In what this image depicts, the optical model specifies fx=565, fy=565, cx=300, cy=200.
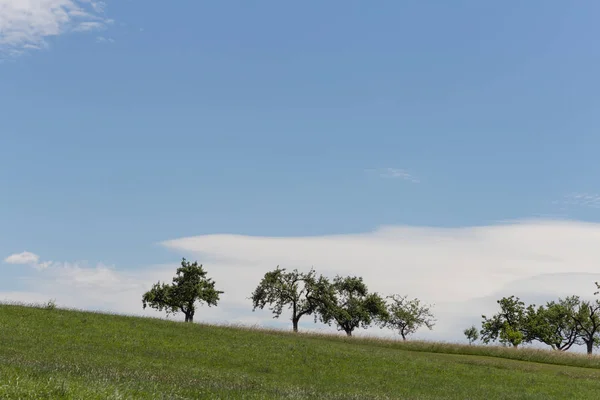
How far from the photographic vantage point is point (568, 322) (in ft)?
320

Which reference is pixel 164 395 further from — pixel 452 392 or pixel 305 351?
pixel 305 351

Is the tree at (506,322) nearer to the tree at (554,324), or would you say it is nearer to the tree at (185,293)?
the tree at (554,324)

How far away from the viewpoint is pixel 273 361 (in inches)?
1583

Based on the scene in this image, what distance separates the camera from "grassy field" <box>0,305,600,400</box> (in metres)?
31.5

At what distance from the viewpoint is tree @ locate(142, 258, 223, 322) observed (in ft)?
273

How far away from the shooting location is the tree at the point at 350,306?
86912 mm

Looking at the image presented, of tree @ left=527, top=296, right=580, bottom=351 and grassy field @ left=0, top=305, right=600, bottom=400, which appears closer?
grassy field @ left=0, top=305, right=600, bottom=400

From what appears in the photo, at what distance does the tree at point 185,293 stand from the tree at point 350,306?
16791 mm

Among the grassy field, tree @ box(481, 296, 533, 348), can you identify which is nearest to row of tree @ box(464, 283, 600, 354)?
tree @ box(481, 296, 533, 348)

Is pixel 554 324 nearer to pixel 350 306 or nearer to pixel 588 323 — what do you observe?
pixel 588 323

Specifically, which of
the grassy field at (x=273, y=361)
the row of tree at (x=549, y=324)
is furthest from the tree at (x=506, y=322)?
the grassy field at (x=273, y=361)

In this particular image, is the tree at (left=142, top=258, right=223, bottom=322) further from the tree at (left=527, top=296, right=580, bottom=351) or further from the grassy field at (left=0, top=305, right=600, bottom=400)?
the tree at (left=527, top=296, right=580, bottom=351)

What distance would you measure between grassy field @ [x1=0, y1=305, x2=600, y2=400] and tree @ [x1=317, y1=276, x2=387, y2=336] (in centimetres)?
3111

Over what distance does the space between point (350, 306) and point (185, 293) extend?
2578 centimetres
